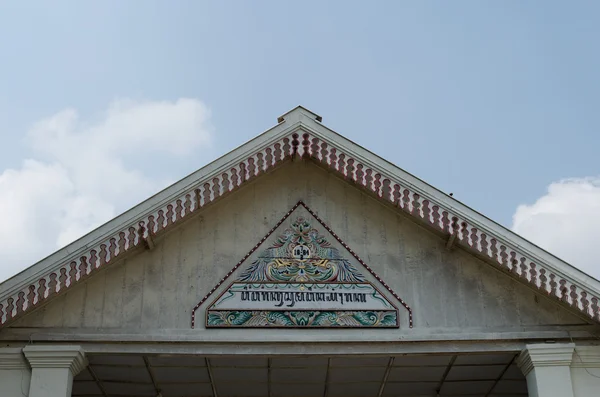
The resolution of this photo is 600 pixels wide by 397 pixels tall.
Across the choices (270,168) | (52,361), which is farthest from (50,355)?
(270,168)

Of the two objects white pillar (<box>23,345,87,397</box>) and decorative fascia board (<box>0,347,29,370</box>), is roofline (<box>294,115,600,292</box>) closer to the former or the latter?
white pillar (<box>23,345,87,397</box>)

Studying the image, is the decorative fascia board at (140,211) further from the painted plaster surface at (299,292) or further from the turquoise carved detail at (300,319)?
the turquoise carved detail at (300,319)

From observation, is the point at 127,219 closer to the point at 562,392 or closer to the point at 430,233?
the point at 430,233

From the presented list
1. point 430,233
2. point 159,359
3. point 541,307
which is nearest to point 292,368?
point 159,359

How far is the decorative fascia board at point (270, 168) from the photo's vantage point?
1334cm

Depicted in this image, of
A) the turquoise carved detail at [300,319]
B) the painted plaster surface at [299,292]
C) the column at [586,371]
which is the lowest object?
the column at [586,371]

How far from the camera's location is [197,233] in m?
14.4

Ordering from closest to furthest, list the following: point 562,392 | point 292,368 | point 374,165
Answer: point 562,392, point 374,165, point 292,368

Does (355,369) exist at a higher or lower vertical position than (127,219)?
lower

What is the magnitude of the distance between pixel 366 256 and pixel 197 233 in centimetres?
273

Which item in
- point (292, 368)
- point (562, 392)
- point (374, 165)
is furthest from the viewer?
point (292, 368)

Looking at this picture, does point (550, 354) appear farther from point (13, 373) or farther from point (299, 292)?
point (13, 373)

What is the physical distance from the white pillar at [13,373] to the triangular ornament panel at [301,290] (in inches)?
107

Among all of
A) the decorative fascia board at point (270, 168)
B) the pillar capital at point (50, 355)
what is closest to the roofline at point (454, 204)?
the decorative fascia board at point (270, 168)
